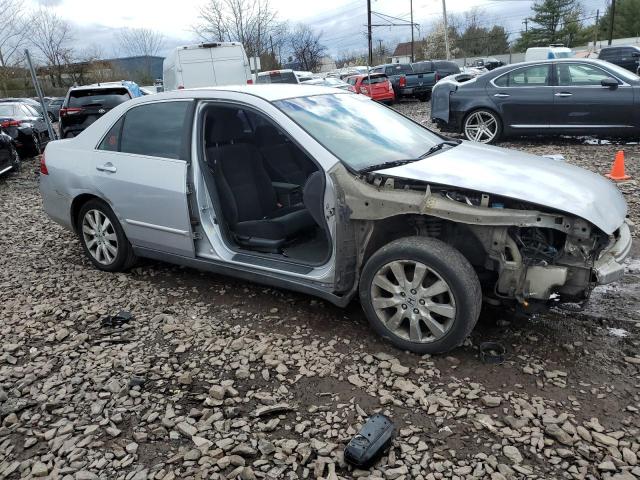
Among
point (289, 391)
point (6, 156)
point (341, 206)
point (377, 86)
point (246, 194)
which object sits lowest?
point (289, 391)

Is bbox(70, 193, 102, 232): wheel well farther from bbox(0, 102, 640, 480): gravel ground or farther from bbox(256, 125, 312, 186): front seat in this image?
bbox(256, 125, 312, 186): front seat

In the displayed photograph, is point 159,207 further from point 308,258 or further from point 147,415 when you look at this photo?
point 147,415

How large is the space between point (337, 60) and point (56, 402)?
93382mm

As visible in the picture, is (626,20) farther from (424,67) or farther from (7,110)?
(7,110)

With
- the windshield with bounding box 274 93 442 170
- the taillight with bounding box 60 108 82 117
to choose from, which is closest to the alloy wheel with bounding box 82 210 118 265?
the windshield with bounding box 274 93 442 170

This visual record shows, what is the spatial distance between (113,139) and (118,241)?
870mm

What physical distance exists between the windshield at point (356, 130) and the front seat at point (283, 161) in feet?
2.36

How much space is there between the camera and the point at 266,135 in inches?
182

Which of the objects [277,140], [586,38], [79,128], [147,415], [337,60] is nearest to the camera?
[147,415]

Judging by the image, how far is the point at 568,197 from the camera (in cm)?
295

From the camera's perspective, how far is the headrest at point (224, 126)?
4.15 m

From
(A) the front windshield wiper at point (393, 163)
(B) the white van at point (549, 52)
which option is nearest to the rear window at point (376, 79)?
(B) the white van at point (549, 52)

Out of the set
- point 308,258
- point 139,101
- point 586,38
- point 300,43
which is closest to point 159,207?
point 139,101

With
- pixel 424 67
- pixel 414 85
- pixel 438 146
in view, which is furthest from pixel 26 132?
pixel 424 67
